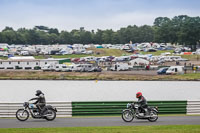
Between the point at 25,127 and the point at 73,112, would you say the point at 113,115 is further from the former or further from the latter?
the point at 25,127

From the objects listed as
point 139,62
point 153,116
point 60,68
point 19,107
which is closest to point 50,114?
point 19,107

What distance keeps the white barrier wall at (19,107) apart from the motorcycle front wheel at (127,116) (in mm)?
3726

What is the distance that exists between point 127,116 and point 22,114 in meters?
5.33

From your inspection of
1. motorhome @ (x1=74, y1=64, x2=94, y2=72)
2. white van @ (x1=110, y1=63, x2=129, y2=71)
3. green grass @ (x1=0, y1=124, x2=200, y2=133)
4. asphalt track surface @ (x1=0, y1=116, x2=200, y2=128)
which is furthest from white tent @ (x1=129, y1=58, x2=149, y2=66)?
green grass @ (x1=0, y1=124, x2=200, y2=133)

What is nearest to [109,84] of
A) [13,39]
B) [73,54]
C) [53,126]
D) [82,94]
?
[82,94]

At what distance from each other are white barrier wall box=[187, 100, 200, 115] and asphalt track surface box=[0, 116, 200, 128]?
171cm

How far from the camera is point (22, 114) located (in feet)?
64.9

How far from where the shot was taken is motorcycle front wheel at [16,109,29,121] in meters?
19.8

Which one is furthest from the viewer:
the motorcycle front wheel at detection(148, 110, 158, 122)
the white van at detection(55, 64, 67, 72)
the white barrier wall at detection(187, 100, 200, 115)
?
the white van at detection(55, 64, 67, 72)

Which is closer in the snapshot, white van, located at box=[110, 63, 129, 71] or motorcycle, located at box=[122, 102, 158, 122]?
motorcycle, located at box=[122, 102, 158, 122]

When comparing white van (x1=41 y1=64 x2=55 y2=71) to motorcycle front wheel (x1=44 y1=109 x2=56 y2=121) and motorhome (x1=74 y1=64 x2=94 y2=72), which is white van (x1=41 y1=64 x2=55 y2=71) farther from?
motorcycle front wheel (x1=44 y1=109 x2=56 y2=121)

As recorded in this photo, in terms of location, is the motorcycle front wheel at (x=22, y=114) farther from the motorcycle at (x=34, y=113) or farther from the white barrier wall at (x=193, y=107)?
the white barrier wall at (x=193, y=107)

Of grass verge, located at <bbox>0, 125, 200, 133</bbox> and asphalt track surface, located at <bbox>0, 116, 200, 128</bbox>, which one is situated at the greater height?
grass verge, located at <bbox>0, 125, 200, 133</bbox>

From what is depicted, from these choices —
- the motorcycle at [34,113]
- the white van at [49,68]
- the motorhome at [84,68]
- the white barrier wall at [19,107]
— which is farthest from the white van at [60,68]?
the motorcycle at [34,113]
